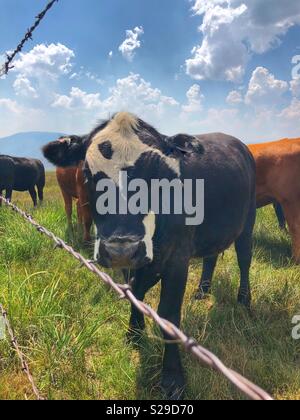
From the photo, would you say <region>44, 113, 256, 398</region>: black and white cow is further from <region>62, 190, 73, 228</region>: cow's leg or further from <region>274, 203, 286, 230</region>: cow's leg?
<region>274, 203, 286, 230</region>: cow's leg

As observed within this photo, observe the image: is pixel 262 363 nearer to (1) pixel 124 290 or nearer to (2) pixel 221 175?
(2) pixel 221 175

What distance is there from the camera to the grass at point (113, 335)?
292cm

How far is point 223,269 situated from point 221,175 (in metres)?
1.90

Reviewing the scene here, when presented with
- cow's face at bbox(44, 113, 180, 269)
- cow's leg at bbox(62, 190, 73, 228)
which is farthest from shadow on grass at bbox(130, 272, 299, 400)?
cow's leg at bbox(62, 190, 73, 228)

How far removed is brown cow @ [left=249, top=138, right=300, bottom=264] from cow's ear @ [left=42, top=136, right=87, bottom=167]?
4.20 metres

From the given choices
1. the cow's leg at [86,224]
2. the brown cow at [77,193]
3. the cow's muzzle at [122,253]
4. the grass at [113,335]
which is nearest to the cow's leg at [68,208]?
the brown cow at [77,193]

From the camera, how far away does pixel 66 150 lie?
11.3ft

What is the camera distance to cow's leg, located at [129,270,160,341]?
336 cm

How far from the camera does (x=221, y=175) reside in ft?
13.3

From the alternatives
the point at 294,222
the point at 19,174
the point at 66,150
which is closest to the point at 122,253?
the point at 66,150

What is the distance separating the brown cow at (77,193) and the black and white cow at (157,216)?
9.53ft

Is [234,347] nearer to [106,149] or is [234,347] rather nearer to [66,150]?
[106,149]

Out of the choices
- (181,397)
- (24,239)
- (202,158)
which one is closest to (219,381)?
(181,397)

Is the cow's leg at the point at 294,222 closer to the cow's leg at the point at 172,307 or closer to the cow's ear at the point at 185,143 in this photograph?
the cow's leg at the point at 172,307
